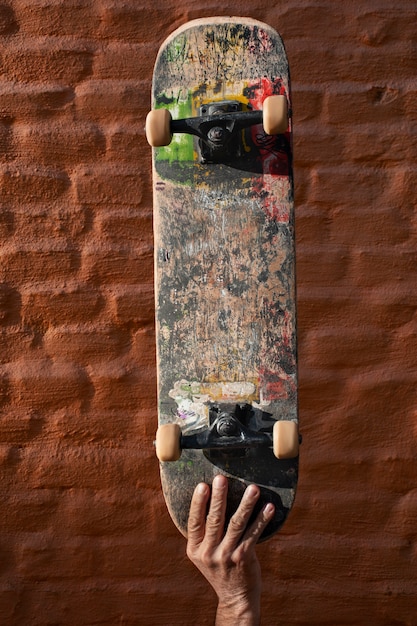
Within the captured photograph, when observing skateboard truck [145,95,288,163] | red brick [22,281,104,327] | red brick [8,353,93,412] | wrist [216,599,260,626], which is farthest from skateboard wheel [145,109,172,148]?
wrist [216,599,260,626]

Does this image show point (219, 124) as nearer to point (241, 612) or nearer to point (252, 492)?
point (252, 492)

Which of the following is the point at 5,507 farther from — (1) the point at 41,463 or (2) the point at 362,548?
(2) the point at 362,548

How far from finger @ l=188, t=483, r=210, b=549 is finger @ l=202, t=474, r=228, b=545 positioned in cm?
1

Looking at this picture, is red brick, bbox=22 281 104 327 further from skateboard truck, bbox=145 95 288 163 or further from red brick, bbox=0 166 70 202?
skateboard truck, bbox=145 95 288 163

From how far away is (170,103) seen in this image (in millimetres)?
1604

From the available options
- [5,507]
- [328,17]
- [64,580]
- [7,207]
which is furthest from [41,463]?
[328,17]

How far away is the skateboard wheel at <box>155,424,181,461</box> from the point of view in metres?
1.43

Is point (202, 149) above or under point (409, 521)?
above

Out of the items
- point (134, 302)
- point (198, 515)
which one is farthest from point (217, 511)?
point (134, 302)

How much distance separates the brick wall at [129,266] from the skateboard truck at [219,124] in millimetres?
457

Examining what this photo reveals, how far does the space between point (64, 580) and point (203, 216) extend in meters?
1.05

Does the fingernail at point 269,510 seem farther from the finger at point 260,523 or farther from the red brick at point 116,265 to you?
the red brick at point 116,265

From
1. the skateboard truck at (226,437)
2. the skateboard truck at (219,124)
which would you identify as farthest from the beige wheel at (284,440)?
the skateboard truck at (219,124)

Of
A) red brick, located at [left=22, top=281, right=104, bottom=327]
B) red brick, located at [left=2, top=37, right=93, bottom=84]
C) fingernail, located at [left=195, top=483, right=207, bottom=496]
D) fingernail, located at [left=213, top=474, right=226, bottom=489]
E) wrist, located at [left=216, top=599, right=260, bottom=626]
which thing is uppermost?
red brick, located at [left=2, top=37, right=93, bottom=84]
